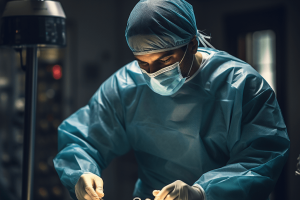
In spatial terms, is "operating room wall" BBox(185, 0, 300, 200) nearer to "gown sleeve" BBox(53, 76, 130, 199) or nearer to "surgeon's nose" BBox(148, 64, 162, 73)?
"gown sleeve" BBox(53, 76, 130, 199)

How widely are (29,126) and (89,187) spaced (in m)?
0.49

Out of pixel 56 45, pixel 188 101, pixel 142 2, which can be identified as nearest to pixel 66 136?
pixel 56 45

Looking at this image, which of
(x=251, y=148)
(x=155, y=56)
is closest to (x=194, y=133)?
(x=251, y=148)

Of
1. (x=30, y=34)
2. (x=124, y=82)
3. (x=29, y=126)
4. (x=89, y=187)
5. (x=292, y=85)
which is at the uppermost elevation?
(x=30, y=34)

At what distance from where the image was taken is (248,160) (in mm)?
1147

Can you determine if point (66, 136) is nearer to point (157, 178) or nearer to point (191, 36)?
point (157, 178)

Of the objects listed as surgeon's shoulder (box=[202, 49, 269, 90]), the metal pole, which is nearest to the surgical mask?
surgeon's shoulder (box=[202, 49, 269, 90])

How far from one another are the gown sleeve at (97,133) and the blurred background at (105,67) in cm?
262

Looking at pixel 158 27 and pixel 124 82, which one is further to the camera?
pixel 124 82

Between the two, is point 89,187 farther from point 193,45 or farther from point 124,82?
point 193,45

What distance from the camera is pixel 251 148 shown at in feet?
3.81

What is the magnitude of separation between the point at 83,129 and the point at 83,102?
3167mm

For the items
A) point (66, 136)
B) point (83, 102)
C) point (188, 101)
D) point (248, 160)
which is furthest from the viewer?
point (83, 102)

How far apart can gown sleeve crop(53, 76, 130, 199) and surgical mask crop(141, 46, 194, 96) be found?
0.24 meters
